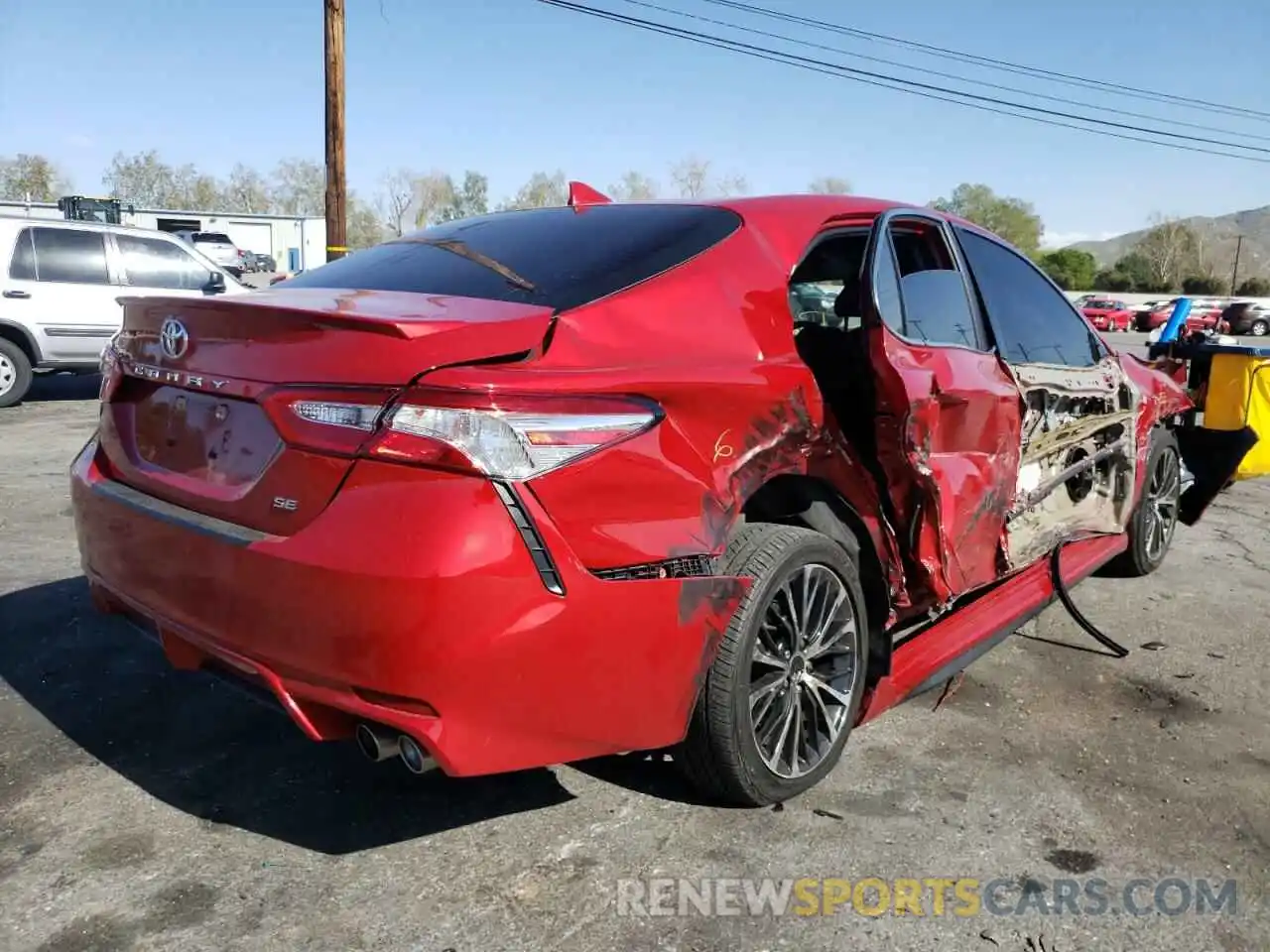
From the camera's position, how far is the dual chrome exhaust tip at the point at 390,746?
6.82 feet

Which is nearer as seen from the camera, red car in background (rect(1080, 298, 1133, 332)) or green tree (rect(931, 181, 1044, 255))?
red car in background (rect(1080, 298, 1133, 332))

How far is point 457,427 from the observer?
2.02 metres

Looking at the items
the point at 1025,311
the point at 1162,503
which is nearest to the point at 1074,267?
the point at 1162,503

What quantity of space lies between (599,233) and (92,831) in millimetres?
2089

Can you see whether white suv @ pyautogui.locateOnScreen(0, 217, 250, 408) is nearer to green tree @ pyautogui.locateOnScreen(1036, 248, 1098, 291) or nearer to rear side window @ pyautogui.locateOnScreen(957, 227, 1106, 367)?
rear side window @ pyautogui.locateOnScreen(957, 227, 1106, 367)

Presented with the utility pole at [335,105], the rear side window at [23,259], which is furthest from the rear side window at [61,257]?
the utility pole at [335,105]

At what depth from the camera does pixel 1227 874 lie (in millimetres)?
2504

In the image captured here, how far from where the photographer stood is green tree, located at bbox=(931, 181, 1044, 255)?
82925mm

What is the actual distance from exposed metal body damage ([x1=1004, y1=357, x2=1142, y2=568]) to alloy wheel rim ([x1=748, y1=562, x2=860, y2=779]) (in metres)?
0.98

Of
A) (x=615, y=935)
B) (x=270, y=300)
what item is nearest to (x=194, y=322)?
(x=270, y=300)

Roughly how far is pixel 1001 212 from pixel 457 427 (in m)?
91.3

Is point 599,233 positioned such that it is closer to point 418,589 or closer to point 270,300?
point 270,300

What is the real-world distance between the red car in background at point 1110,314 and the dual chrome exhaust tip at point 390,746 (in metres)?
46.5

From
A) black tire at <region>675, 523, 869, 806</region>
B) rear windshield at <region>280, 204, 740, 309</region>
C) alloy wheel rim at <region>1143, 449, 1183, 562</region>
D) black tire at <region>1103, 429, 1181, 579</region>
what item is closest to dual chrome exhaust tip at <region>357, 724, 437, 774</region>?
black tire at <region>675, 523, 869, 806</region>
